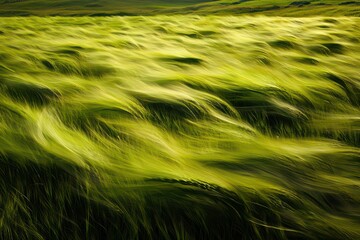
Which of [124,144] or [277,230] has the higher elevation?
[124,144]

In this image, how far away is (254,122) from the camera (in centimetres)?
160

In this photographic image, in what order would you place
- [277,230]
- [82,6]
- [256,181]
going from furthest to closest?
[82,6]
[256,181]
[277,230]

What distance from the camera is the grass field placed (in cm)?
93

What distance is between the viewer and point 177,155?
1.18 m

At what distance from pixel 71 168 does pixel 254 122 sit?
932 mm

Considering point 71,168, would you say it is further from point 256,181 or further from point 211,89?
point 211,89

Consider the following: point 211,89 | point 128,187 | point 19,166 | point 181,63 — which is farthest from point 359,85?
point 19,166

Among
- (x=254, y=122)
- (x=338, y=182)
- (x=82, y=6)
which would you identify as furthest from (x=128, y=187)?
(x=82, y=6)

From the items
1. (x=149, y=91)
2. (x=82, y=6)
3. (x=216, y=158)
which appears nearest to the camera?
(x=216, y=158)

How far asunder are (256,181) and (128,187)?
0.42 meters

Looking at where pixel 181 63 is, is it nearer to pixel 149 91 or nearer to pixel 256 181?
pixel 149 91

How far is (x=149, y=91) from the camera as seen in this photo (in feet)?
5.85

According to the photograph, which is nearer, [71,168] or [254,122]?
[71,168]

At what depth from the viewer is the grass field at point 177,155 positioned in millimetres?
934
